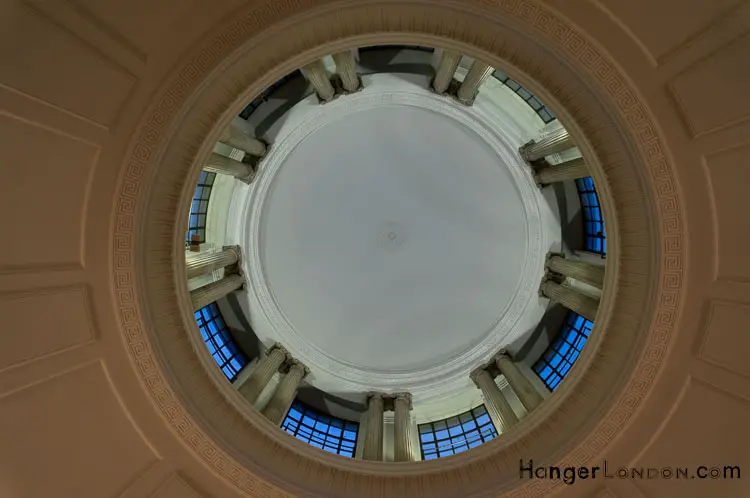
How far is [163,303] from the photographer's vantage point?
12164mm

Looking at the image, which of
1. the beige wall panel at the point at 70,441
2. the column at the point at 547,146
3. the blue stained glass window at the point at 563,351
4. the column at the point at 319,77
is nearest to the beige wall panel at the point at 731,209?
the column at the point at 547,146

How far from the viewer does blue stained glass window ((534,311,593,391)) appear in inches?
695

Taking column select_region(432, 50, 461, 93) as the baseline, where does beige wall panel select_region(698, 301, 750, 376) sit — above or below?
below

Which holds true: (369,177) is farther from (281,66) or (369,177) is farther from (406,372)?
(281,66)

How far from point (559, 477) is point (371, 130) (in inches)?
610

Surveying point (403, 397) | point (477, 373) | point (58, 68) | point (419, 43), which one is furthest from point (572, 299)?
point (58, 68)

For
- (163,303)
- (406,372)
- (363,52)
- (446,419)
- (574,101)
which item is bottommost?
(446,419)

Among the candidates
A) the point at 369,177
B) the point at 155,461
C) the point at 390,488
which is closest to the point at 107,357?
the point at 155,461

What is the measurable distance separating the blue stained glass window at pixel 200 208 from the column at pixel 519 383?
12.1 m

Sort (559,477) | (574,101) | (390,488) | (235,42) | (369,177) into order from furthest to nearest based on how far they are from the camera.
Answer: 1. (369,177)
2. (390,488)
3. (559,477)
4. (574,101)
5. (235,42)

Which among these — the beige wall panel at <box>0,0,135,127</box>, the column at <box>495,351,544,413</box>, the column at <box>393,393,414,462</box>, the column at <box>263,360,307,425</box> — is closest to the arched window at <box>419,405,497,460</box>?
the column at <box>393,393,414,462</box>

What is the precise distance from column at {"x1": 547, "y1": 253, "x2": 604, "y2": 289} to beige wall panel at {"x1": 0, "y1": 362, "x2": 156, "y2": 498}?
41.7 feet

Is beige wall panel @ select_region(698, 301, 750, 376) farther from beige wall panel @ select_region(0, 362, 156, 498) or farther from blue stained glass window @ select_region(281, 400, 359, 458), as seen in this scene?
beige wall panel @ select_region(0, 362, 156, 498)

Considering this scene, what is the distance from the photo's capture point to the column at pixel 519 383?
52.1 feet
